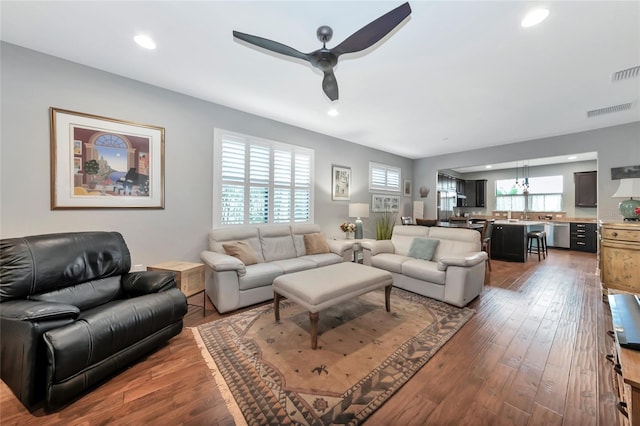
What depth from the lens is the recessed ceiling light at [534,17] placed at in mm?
1837

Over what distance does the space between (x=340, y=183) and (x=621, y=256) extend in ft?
14.2

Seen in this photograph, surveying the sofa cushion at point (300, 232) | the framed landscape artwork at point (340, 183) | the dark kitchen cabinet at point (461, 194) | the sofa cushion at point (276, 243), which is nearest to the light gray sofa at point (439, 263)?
the sofa cushion at point (300, 232)

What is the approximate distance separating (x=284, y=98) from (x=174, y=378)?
10.9ft

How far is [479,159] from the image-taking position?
5.95 metres

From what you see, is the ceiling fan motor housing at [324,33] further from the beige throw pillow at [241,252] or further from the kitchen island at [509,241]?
the kitchen island at [509,241]

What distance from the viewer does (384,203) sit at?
6.47m

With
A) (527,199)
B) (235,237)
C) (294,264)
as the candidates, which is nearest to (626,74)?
(294,264)

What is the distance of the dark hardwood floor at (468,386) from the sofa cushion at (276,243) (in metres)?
1.26

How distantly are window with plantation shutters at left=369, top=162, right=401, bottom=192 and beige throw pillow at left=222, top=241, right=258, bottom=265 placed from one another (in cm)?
371

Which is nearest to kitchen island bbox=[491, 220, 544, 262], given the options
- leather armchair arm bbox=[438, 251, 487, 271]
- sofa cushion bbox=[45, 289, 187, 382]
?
leather armchair arm bbox=[438, 251, 487, 271]

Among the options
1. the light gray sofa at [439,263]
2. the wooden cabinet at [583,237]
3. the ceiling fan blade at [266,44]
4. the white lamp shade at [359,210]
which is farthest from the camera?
the wooden cabinet at [583,237]

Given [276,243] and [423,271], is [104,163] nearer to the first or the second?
[276,243]

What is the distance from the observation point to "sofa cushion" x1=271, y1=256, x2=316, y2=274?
10.9ft

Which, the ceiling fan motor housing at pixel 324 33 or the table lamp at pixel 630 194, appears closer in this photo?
the ceiling fan motor housing at pixel 324 33
